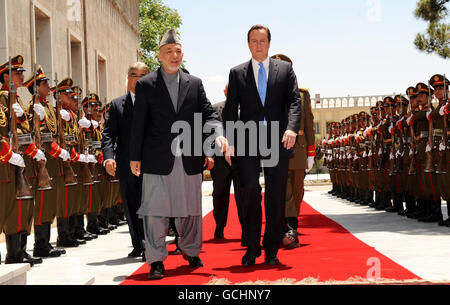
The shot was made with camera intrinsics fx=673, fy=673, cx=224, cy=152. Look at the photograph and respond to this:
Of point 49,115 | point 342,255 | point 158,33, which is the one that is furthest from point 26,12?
point 158,33

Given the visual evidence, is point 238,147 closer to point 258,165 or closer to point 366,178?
point 258,165

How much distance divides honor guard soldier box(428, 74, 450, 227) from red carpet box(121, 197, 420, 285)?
1787 mm

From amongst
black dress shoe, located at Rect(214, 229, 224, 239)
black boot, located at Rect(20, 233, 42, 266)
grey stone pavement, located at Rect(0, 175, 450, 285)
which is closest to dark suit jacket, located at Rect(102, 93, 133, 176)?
grey stone pavement, located at Rect(0, 175, 450, 285)

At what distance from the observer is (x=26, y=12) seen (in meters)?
12.2

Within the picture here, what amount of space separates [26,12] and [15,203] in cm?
666

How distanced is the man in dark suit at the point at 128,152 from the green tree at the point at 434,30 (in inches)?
432

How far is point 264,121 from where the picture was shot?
6.00m

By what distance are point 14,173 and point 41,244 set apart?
1271 mm

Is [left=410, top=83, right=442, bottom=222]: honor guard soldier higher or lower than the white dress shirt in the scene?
lower

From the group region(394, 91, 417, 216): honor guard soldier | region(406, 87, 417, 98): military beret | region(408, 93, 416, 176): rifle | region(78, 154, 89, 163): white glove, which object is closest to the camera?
region(78, 154, 89, 163): white glove

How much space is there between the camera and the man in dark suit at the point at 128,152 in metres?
6.93

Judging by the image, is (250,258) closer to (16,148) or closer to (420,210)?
(16,148)

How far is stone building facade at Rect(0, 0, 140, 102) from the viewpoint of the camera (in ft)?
38.4

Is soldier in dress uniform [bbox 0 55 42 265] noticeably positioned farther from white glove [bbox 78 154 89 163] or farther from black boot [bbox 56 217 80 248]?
white glove [bbox 78 154 89 163]
